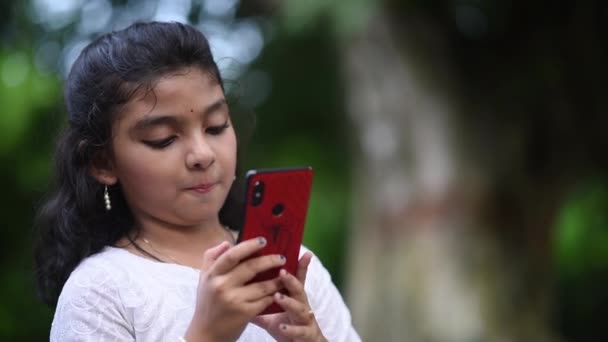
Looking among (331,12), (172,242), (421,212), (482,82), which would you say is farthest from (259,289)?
(482,82)

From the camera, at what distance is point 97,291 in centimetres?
144

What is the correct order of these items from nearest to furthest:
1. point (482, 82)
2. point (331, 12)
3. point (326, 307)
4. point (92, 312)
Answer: point (92, 312), point (326, 307), point (331, 12), point (482, 82)

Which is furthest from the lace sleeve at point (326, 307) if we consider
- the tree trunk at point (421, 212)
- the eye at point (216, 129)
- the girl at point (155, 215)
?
the tree trunk at point (421, 212)

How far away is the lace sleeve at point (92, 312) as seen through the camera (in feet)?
4.66

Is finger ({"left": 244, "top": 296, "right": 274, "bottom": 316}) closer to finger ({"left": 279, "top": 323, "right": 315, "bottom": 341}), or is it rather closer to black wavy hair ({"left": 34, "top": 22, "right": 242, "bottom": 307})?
finger ({"left": 279, "top": 323, "right": 315, "bottom": 341})

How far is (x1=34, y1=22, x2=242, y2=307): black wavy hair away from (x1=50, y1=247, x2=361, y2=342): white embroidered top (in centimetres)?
9

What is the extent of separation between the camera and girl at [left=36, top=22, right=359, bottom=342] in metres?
1.38

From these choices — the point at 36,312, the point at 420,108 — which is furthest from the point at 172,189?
the point at 36,312

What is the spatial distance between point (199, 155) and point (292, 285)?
9.8 inches

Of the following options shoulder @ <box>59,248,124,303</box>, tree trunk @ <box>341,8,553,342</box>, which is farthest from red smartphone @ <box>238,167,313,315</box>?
tree trunk @ <box>341,8,553,342</box>

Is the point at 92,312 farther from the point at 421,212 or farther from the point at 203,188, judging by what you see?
the point at 421,212

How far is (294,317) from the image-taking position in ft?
4.62

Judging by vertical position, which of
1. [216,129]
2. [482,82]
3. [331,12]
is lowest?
[216,129]

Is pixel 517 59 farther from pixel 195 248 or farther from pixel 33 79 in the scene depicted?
pixel 195 248
